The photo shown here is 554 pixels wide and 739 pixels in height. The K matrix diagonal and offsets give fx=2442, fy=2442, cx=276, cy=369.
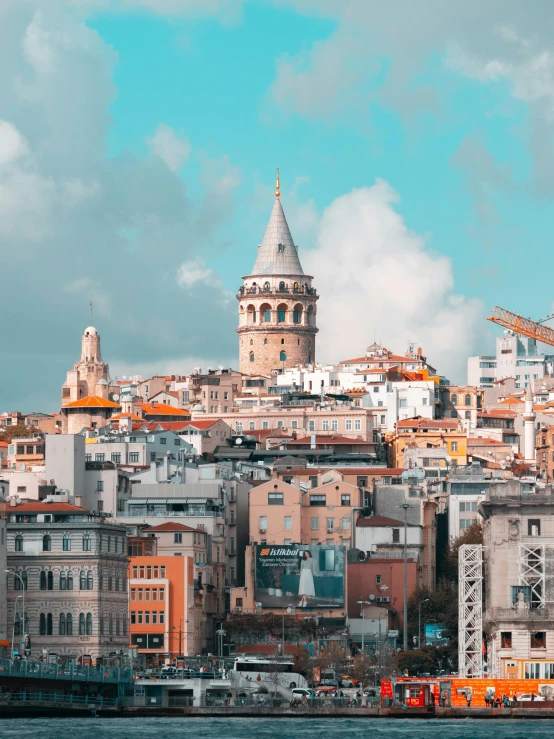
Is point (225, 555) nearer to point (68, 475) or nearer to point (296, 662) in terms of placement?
point (68, 475)

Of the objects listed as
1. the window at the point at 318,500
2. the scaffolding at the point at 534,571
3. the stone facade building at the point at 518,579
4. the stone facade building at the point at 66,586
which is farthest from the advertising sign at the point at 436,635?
the stone facade building at the point at 66,586

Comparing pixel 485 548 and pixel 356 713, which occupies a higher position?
pixel 485 548

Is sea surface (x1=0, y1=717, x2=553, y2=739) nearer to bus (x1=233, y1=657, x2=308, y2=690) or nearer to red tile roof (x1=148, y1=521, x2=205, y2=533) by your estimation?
bus (x1=233, y1=657, x2=308, y2=690)

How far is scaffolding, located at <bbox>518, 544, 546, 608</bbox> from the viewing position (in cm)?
12362

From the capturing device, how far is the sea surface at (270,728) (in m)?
97.6

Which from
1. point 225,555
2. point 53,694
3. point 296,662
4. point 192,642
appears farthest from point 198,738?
point 225,555

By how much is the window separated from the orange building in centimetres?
1580

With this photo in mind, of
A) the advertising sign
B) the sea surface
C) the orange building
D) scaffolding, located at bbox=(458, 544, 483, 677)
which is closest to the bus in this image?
the sea surface

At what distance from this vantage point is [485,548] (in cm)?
12950

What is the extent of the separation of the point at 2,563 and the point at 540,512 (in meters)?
28.2

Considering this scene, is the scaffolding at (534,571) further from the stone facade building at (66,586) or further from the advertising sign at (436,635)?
the stone facade building at (66,586)

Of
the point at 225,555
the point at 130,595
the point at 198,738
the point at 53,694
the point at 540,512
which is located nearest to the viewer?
the point at 198,738

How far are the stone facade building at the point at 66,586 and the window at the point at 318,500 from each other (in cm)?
2210

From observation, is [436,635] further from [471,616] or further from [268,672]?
[268,672]
